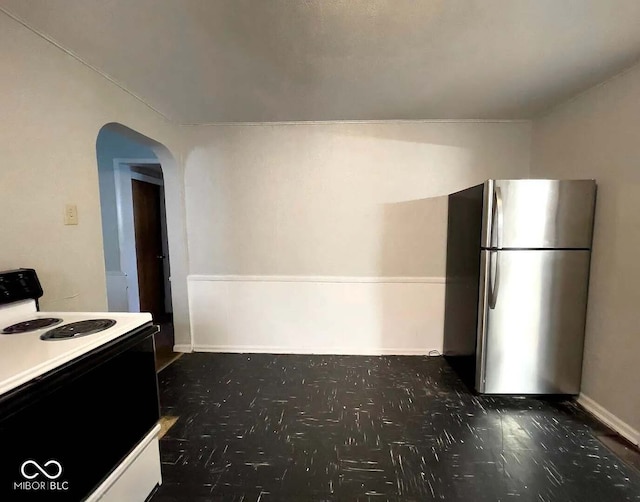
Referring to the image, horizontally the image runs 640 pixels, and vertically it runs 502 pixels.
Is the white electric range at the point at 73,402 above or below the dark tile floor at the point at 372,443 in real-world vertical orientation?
above

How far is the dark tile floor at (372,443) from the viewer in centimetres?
161

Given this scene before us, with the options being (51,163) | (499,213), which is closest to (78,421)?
(51,163)

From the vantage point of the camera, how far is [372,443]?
194 centimetres

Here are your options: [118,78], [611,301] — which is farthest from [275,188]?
[611,301]

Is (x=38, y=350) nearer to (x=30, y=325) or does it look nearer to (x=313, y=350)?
(x=30, y=325)

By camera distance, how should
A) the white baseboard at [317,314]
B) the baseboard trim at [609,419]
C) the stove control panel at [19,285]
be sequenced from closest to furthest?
1. the stove control panel at [19,285]
2. the baseboard trim at [609,419]
3. the white baseboard at [317,314]

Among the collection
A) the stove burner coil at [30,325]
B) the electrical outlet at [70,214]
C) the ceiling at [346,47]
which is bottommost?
the stove burner coil at [30,325]

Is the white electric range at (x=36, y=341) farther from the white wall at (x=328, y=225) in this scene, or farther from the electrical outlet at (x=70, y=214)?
the white wall at (x=328, y=225)

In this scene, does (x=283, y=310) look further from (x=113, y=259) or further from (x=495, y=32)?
(x=495, y=32)

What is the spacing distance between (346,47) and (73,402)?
2075 mm

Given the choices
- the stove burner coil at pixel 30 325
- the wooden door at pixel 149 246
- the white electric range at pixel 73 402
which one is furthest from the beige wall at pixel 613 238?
the wooden door at pixel 149 246

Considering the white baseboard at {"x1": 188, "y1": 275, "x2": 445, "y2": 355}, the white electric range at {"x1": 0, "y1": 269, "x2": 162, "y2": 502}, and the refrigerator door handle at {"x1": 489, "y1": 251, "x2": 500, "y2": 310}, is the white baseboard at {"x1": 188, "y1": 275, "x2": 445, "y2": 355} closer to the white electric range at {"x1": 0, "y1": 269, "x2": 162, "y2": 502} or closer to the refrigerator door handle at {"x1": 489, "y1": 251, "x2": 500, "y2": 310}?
the refrigerator door handle at {"x1": 489, "y1": 251, "x2": 500, "y2": 310}

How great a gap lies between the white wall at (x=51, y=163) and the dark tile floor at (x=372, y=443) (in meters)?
1.14

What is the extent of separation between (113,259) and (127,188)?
880 mm
